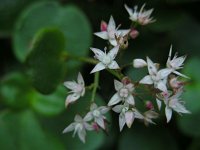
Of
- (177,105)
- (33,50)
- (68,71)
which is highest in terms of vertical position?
(33,50)

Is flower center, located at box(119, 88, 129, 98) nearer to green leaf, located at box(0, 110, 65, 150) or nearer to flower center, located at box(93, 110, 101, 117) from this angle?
flower center, located at box(93, 110, 101, 117)

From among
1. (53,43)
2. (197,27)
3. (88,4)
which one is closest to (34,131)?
(53,43)

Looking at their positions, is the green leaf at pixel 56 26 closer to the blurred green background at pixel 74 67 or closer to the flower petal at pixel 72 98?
the blurred green background at pixel 74 67

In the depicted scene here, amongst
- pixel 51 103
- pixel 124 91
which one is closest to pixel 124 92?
pixel 124 91

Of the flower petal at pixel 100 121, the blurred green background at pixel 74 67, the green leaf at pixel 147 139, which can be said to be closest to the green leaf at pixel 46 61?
the blurred green background at pixel 74 67

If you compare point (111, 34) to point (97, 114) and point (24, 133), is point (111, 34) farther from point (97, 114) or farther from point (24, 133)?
point (24, 133)

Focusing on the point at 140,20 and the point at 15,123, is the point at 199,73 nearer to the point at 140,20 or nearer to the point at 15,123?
the point at 140,20
